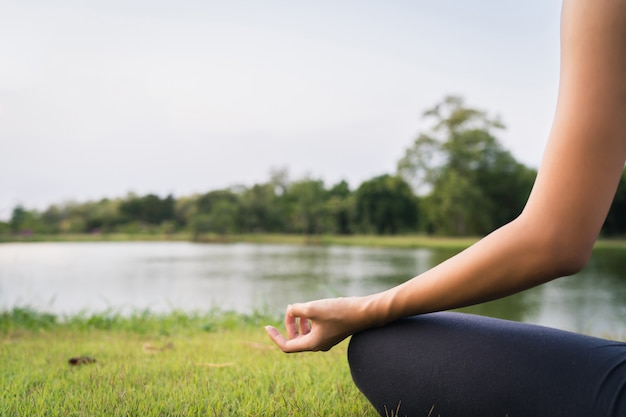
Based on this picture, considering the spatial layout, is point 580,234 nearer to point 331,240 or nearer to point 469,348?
point 469,348

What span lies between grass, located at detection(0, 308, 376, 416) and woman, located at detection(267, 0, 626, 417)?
0.38 metres

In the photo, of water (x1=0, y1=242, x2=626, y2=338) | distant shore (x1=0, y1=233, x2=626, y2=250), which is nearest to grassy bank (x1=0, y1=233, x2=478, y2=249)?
distant shore (x1=0, y1=233, x2=626, y2=250)

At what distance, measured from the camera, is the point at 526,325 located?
728 mm

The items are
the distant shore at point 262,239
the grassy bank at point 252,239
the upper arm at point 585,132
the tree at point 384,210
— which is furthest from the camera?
the tree at point 384,210

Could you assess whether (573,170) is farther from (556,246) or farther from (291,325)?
(291,325)

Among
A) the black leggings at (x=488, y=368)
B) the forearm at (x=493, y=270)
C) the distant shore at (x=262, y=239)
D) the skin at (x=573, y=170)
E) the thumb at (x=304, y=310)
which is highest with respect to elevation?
the skin at (x=573, y=170)

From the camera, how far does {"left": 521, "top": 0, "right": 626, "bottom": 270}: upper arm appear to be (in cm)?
55

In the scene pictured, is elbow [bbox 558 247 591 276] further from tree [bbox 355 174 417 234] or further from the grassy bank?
tree [bbox 355 174 417 234]

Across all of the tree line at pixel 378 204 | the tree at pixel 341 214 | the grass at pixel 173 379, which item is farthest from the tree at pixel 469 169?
the grass at pixel 173 379

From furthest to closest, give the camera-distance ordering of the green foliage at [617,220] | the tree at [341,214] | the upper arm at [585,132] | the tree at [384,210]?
the tree at [341,214] → the tree at [384,210] → the green foliage at [617,220] → the upper arm at [585,132]

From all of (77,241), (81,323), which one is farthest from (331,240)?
(81,323)

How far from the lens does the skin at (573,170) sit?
55 centimetres

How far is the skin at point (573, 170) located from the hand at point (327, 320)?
6.3 inches

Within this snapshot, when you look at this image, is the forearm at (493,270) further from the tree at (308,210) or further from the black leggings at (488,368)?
the tree at (308,210)
